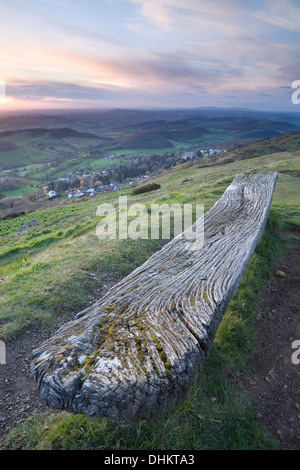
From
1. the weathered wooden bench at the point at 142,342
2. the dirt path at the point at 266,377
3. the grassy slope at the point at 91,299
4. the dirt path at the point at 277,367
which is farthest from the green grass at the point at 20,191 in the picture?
the weathered wooden bench at the point at 142,342

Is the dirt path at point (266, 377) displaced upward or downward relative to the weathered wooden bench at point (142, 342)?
downward

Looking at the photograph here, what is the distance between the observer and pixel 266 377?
307 centimetres

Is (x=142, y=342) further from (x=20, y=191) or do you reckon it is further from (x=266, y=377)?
(x=20, y=191)

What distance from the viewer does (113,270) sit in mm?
5652

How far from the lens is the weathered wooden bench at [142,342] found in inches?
67.0

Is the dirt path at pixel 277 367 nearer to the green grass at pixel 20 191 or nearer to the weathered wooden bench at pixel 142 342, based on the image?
the weathered wooden bench at pixel 142 342

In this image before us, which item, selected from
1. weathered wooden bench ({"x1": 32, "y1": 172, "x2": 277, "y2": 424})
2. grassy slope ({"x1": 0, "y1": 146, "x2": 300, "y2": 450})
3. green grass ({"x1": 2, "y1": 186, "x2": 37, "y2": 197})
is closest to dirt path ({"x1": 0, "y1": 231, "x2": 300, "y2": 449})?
grassy slope ({"x1": 0, "y1": 146, "x2": 300, "y2": 450})

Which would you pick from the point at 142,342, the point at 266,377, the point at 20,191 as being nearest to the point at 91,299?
the point at 142,342

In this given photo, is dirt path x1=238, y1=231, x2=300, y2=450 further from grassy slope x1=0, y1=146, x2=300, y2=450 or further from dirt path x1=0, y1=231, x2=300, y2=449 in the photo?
grassy slope x1=0, y1=146, x2=300, y2=450

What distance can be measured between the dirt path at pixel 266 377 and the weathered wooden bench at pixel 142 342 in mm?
1137

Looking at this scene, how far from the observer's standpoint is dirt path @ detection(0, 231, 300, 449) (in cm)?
260

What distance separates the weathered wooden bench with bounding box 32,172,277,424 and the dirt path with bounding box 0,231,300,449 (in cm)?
114
